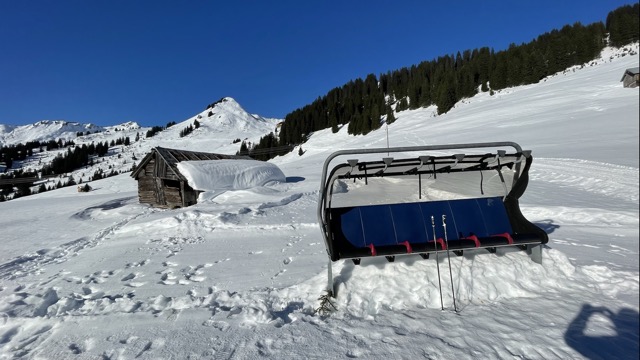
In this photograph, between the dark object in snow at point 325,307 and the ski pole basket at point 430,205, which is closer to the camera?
the dark object in snow at point 325,307

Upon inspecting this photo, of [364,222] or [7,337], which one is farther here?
[364,222]

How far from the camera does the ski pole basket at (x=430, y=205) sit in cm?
573

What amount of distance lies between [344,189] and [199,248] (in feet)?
18.6

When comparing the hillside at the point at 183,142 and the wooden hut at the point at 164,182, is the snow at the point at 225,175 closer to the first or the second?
the wooden hut at the point at 164,182

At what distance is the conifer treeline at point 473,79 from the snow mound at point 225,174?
41.5 meters

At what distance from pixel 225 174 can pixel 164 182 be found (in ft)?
15.2

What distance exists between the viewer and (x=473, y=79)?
2832 inches

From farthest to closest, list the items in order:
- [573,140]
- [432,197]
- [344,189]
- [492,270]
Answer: [573,140], [432,197], [344,189], [492,270]

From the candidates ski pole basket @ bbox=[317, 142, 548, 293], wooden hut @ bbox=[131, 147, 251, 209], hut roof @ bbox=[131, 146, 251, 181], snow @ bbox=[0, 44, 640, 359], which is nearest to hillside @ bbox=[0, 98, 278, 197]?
hut roof @ bbox=[131, 146, 251, 181]

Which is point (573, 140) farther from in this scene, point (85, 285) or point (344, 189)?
point (85, 285)

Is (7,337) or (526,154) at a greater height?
(526,154)

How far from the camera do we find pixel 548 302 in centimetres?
476

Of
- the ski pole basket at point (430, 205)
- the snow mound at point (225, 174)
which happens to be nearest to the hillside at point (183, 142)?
the snow mound at point (225, 174)

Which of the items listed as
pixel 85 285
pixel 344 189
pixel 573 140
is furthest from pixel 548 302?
pixel 573 140
